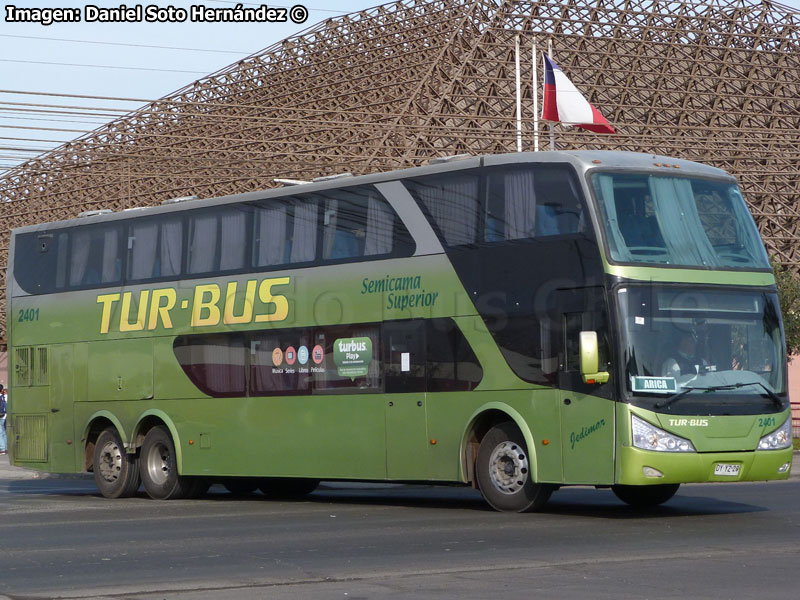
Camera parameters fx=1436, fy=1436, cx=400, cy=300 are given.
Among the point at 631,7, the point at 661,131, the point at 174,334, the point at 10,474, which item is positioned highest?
the point at 631,7

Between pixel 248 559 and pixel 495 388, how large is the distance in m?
5.10

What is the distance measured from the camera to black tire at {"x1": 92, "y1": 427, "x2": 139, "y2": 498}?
814 inches

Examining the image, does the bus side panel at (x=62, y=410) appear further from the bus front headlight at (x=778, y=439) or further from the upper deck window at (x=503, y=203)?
the bus front headlight at (x=778, y=439)

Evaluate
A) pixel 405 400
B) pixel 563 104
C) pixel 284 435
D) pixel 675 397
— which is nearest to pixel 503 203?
pixel 405 400

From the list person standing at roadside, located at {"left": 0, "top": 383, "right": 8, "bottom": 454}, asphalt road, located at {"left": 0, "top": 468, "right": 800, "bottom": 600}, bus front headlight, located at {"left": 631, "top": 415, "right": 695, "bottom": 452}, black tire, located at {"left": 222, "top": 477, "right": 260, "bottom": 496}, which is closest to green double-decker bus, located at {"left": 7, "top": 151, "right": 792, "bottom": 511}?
bus front headlight, located at {"left": 631, "top": 415, "right": 695, "bottom": 452}

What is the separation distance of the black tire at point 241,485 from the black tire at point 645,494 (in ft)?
19.7

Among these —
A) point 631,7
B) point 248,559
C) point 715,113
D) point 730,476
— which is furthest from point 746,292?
point 631,7

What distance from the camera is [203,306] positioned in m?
19.5

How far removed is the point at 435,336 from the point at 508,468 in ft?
5.95

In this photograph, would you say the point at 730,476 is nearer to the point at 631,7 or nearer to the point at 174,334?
the point at 174,334

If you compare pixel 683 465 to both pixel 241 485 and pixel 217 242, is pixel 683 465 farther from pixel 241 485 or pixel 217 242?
pixel 241 485

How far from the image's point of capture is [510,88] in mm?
55031

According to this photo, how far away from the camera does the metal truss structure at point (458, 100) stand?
2010 inches

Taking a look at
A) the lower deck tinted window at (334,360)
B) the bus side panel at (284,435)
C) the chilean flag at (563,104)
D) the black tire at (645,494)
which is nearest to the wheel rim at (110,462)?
the bus side panel at (284,435)
